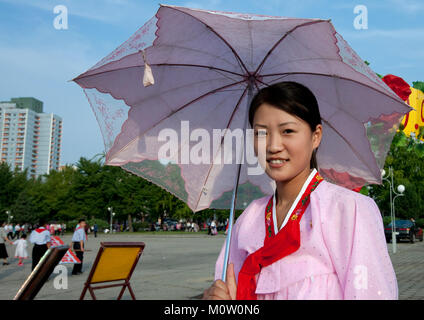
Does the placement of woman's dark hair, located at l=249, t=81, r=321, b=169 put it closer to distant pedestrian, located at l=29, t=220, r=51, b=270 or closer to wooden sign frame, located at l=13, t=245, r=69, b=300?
wooden sign frame, located at l=13, t=245, r=69, b=300

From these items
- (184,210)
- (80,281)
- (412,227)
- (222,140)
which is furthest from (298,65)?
(184,210)

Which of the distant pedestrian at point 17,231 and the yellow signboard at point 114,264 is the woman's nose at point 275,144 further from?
the distant pedestrian at point 17,231

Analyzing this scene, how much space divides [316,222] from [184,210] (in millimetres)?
58139

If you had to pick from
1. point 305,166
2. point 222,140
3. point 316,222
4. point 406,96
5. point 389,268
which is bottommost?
point 389,268

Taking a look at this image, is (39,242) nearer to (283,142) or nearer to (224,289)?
(224,289)

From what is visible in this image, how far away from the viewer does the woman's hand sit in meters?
1.70

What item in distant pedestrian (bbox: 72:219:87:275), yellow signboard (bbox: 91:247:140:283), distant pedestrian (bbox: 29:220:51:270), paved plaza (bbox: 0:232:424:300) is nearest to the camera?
yellow signboard (bbox: 91:247:140:283)

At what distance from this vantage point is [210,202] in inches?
116

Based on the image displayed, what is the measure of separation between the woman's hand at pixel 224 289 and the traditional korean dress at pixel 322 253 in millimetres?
35

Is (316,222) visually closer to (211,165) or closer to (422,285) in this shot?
(211,165)

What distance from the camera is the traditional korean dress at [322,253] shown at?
1.50 metres

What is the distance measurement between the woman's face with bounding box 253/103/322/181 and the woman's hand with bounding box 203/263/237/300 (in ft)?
1.63

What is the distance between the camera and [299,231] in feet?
5.57

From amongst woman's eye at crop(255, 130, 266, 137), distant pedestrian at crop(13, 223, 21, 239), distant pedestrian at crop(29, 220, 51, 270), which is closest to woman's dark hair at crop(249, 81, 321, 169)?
woman's eye at crop(255, 130, 266, 137)
